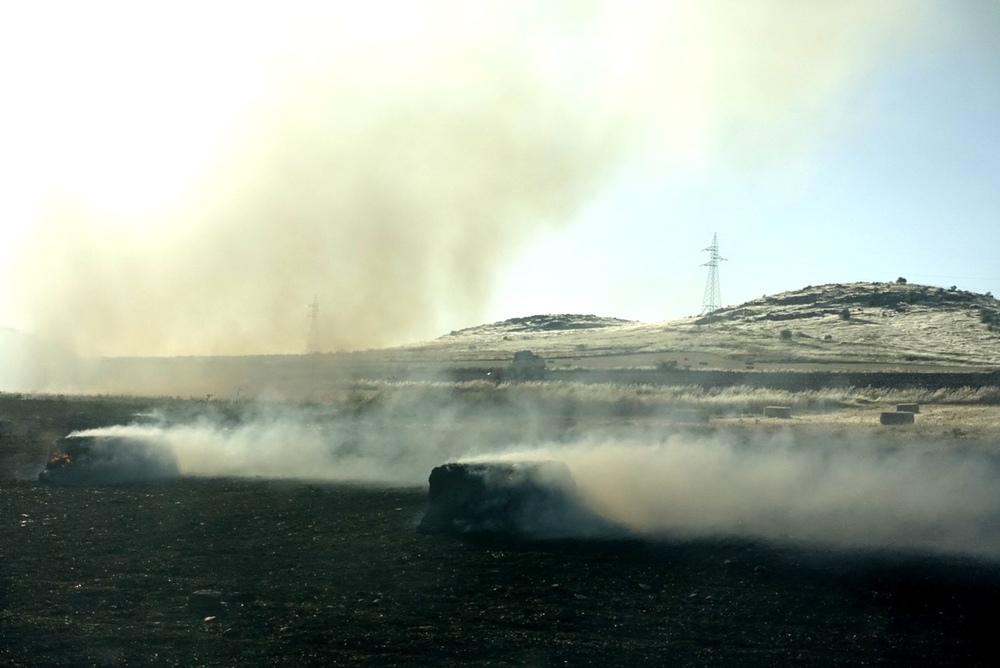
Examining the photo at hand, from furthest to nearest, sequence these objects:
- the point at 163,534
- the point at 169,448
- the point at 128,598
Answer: the point at 169,448
the point at 163,534
the point at 128,598

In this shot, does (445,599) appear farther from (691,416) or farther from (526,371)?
(526,371)

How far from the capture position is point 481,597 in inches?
608

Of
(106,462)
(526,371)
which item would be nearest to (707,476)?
(106,462)

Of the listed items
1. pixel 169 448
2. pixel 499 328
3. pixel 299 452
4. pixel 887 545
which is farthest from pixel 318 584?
pixel 499 328

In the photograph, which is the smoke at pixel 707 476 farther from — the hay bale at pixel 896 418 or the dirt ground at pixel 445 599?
the hay bale at pixel 896 418

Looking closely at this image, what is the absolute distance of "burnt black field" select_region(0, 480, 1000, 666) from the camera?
499 inches

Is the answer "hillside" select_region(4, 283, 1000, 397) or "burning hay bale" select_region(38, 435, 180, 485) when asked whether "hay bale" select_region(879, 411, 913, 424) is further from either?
"hillside" select_region(4, 283, 1000, 397)

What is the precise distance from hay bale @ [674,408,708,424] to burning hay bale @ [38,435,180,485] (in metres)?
19.8

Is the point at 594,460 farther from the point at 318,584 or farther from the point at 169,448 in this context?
the point at 169,448

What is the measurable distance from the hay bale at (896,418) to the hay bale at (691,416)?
6.55 meters

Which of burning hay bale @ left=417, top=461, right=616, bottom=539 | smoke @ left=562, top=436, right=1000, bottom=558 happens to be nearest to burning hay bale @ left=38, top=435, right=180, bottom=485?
burning hay bale @ left=417, top=461, right=616, bottom=539

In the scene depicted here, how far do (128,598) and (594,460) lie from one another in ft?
44.6

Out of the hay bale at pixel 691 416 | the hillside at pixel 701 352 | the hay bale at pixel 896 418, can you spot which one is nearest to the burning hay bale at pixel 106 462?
the hay bale at pixel 691 416

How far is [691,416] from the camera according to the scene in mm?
41250
